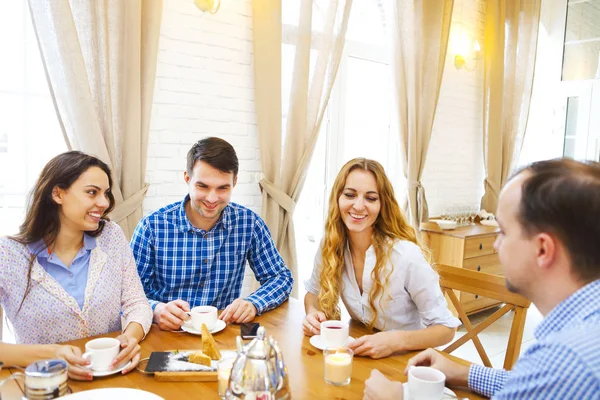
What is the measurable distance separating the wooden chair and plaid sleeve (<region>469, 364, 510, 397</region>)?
486 millimetres

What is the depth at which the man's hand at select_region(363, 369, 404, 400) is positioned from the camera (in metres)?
1.08

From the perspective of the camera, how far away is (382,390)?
43.1 inches

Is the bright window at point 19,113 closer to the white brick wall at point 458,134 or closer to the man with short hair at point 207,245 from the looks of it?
the man with short hair at point 207,245

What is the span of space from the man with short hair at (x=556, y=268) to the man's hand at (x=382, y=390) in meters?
0.26

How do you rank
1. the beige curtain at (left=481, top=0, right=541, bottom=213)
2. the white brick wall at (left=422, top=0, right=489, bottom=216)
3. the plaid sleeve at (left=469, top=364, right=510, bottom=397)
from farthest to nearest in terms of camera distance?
1. the beige curtain at (left=481, top=0, right=541, bottom=213)
2. the white brick wall at (left=422, top=0, right=489, bottom=216)
3. the plaid sleeve at (left=469, top=364, right=510, bottom=397)

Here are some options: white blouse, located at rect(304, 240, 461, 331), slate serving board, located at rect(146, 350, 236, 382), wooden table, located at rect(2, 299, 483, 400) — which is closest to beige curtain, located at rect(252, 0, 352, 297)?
white blouse, located at rect(304, 240, 461, 331)

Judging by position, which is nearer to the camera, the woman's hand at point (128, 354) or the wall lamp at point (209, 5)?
the woman's hand at point (128, 354)

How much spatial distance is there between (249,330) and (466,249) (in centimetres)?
285

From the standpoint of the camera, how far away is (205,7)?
9.39 feet

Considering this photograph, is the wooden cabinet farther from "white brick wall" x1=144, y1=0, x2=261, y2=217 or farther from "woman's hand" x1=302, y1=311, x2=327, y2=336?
"woman's hand" x1=302, y1=311, x2=327, y2=336

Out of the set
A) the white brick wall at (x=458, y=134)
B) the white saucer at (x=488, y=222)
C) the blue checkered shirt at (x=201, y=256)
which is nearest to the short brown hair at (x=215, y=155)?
the blue checkered shirt at (x=201, y=256)

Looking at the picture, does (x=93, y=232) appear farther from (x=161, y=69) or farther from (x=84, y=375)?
(x=161, y=69)

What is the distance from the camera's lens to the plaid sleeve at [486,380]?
1.19 m

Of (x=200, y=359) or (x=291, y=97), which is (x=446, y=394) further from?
(x=291, y=97)
